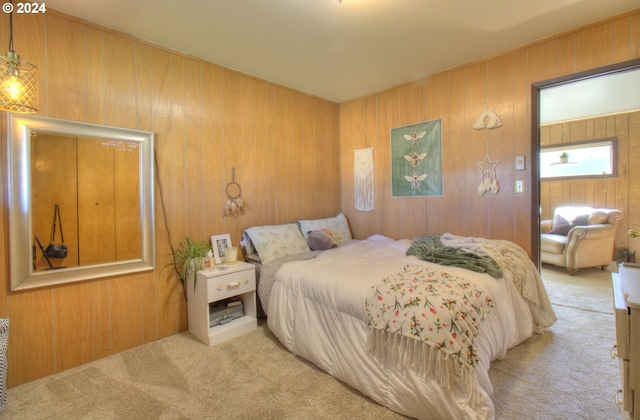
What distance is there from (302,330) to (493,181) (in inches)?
87.6

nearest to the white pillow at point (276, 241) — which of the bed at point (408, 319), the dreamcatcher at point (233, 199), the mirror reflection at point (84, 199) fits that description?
the bed at point (408, 319)

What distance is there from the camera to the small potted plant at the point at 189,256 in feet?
7.72

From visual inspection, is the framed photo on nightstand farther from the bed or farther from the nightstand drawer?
the bed

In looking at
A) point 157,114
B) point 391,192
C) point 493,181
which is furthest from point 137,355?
point 493,181

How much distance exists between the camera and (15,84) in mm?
1398

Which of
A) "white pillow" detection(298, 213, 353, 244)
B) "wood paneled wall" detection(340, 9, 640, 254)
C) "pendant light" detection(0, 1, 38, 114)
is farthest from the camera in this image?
"white pillow" detection(298, 213, 353, 244)

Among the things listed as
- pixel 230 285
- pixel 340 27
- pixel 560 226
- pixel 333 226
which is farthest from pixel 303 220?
pixel 560 226

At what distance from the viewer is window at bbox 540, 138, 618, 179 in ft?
9.10

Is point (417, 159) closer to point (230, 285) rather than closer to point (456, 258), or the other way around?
point (456, 258)

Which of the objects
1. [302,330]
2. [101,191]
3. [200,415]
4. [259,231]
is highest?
[101,191]

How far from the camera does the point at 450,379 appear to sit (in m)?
1.28

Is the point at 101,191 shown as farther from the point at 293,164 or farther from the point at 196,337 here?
the point at 293,164

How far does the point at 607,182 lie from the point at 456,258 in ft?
6.72

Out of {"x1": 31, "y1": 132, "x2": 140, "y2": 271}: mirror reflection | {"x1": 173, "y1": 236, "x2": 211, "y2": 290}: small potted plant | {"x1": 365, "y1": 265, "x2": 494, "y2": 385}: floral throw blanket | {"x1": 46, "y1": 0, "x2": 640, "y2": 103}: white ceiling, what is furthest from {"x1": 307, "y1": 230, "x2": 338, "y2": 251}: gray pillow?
{"x1": 46, "y1": 0, "x2": 640, "y2": 103}: white ceiling
